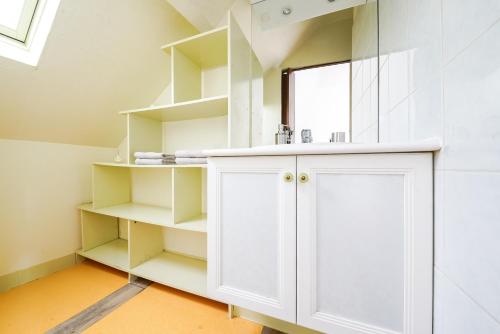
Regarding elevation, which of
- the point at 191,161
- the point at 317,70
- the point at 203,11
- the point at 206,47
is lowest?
the point at 191,161

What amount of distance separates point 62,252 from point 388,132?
2318mm

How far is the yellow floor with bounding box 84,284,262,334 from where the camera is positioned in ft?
3.34

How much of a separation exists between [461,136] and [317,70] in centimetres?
83

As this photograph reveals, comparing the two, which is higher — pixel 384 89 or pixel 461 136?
pixel 384 89

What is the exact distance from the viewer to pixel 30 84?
1177 millimetres

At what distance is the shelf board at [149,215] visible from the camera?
A: 1191 mm

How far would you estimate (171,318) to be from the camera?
1.09 meters

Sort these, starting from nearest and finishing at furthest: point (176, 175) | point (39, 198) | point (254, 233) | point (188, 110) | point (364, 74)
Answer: point (254, 233) → point (364, 74) → point (176, 175) → point (188, 110) → point (39, 198)

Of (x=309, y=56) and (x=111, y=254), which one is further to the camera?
(x=111, y=254)

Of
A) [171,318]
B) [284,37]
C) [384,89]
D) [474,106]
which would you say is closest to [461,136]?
[474,106]

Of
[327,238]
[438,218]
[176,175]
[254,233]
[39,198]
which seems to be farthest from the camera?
[39,198]

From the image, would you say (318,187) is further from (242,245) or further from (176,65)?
(176,65)

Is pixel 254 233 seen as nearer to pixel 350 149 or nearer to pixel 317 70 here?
pixel 350 149

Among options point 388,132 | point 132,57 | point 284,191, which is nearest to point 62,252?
point 132,57
